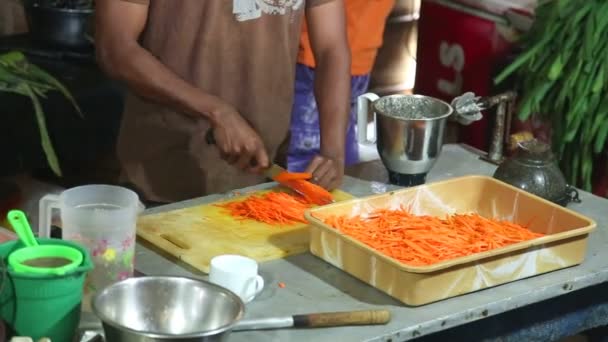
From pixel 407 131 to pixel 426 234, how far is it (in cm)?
56

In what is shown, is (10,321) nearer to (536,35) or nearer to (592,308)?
(592,308)

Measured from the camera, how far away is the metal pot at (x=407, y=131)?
287 centimetres

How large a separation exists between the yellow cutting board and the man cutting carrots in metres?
0.26

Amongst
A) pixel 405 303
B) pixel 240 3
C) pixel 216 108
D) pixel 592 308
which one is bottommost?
pixel 592 308

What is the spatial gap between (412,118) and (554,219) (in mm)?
525

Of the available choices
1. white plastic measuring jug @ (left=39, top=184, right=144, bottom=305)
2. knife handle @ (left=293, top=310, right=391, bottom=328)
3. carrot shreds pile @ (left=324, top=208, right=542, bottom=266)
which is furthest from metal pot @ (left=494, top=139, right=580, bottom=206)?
white plastic measuring jug @ (left=39, top=184, right=144, bottom=305)

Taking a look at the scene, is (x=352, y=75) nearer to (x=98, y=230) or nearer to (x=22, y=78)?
(x=22, y=78)

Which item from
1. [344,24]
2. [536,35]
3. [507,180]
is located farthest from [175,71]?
[536,35]

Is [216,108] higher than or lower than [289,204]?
higher

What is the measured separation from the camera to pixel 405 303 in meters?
2.23

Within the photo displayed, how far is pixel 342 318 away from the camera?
Result: 2.12m

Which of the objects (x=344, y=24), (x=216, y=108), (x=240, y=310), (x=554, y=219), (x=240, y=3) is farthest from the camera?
(x=344, y=24)

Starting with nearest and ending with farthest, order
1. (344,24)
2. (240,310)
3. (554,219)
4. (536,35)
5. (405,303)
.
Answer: (240,310) → (405,303) → (554,219) → (344,24) → (536,35)

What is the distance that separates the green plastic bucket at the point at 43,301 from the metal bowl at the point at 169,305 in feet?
0.19
